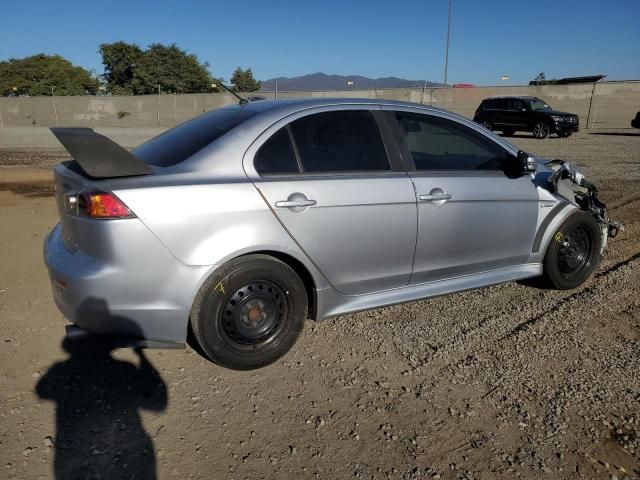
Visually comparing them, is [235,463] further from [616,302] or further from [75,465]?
[616,302]

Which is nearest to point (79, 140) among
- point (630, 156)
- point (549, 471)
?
point (549, 471)

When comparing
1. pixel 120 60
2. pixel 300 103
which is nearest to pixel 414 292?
pixel 300 103

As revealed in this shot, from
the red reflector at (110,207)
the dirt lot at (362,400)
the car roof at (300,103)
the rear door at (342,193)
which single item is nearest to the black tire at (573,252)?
the dirt lot at (362,400)

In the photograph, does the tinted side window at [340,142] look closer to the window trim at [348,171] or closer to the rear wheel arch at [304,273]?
the window trim at [348,171]

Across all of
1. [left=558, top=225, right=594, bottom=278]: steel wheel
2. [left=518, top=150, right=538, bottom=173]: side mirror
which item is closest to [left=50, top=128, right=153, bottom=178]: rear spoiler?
[left=518, top=150, right=538, bottom=173]: side mirror

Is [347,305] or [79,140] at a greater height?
[79,140]

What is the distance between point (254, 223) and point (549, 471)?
1.90 meters

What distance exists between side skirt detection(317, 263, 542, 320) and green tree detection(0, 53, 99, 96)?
2835 inches

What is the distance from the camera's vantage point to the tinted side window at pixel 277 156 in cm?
303

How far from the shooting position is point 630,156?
13.8m

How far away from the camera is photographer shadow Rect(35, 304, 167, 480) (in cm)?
229

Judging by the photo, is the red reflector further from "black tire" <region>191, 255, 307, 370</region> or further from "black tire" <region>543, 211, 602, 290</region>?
"black tire" <region>543, 211, 602, 290</region>

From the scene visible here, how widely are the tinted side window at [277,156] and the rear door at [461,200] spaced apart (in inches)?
32.7

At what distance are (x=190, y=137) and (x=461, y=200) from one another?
74.8 inches
